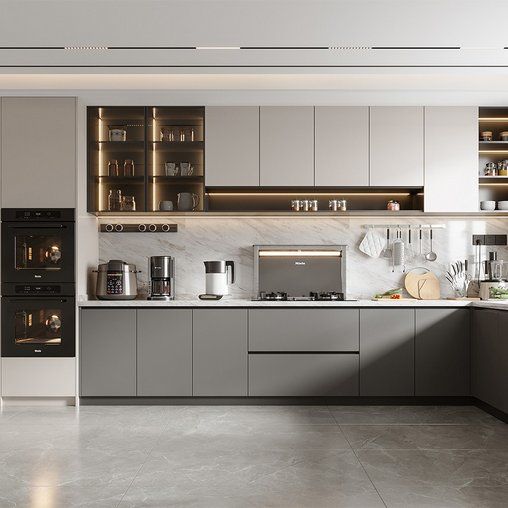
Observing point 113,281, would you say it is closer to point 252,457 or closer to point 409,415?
point 252,457

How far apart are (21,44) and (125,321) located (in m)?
2.05

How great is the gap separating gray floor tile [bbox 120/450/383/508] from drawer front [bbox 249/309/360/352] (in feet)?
4.33

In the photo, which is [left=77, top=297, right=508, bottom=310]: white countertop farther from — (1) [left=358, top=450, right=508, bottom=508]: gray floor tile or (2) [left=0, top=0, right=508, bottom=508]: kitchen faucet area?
(1) [left=358, top=450, right=508, bottom=508]: gray floor tile

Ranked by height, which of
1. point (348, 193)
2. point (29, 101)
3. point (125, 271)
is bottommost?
point (125, 271)

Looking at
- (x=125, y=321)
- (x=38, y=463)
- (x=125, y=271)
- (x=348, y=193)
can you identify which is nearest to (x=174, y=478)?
(x=38, y=463)

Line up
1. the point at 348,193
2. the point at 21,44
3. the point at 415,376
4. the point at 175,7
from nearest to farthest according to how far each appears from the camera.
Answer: the point at 175,7, the point at 21,44, the point at 415,376, the point at 348,193

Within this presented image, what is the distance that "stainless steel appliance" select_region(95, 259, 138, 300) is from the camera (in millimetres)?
4797

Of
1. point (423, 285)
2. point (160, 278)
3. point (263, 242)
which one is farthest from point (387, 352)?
point (160, 278)

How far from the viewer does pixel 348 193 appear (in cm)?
518

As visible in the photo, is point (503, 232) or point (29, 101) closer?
point (29, 101)

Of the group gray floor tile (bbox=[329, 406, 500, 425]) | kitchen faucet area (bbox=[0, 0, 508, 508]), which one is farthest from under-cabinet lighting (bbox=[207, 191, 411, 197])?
gray floor tile (bbox=[329, 406, 500, 425])

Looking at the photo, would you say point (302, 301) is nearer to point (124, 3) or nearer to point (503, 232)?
point (503, 232)

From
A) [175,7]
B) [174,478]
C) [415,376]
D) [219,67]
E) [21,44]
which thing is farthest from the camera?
[415,376]

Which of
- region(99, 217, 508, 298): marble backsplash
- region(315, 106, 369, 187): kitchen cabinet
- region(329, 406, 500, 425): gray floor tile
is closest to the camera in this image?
region(329, 406, 500, 425): gray floor tile
